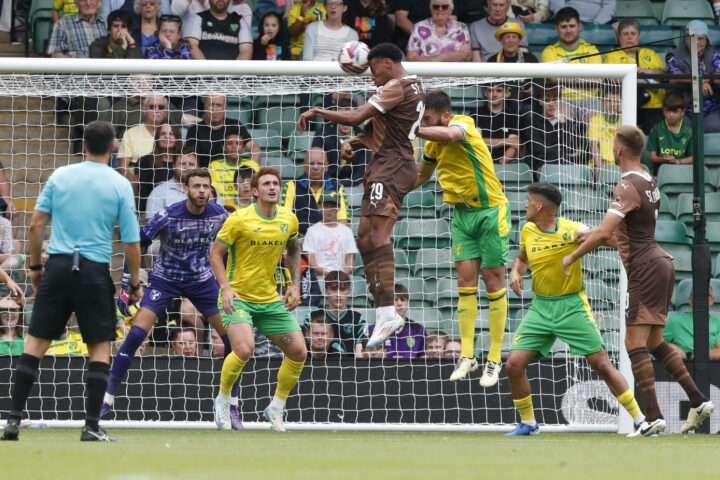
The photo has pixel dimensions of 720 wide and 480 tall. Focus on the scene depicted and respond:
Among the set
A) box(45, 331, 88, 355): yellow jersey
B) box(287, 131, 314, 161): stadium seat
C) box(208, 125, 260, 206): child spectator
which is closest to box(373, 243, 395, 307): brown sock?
box(208, 125, 260, 206): child spectator

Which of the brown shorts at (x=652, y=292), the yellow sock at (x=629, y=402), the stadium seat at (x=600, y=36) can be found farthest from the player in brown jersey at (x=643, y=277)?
the stadium seat at (x=600, y=36)

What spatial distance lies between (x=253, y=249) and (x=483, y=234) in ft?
6.36

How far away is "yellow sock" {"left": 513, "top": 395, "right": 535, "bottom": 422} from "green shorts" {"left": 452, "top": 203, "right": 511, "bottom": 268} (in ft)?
3.72

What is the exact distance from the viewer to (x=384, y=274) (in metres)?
8.07

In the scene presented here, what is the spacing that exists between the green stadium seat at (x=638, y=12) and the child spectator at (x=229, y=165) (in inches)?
248

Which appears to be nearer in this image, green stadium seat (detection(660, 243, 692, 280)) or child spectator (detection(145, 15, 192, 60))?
green stadium seat (detection(660, 243, 692, 280))

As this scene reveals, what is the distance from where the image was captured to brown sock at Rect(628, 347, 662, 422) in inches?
328

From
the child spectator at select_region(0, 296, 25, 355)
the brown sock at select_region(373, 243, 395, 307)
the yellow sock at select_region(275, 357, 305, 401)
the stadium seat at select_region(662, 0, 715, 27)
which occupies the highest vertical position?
the stadium seat at select_region(662, 0, 715, 27)

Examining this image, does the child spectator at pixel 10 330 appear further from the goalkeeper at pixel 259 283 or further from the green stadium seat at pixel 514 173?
the green stadium seat at pixel 514 173

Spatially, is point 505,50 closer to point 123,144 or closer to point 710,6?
point 710,6

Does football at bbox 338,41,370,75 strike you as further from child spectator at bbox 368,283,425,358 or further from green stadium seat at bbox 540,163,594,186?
green stadium seat at bbox 540,163,594,186

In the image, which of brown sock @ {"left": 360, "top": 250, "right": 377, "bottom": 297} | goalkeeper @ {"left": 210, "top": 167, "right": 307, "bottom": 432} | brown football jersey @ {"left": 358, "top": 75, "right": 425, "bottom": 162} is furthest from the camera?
goalkeeper @ {"left": 210, "top": 167, "right": 307, "bottom": 432}

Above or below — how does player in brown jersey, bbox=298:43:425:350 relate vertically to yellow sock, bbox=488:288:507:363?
above

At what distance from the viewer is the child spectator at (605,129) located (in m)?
10.8
